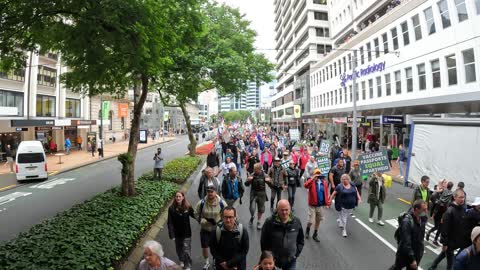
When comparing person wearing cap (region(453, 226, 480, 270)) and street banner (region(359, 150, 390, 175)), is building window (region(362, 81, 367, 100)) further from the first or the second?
person wearing cap (region(453, 226, 480, 270))

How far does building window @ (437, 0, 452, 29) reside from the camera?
849 inches

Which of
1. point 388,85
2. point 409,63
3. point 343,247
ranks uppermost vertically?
point 409,63

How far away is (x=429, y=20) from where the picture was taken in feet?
77.1

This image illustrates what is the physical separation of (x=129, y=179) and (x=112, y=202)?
138 centimetres

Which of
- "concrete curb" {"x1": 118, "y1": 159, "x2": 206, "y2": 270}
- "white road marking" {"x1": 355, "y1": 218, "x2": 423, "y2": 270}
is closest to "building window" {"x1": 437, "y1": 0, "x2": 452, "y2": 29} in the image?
"white road marking" {"x1": 355, "y1": 218, "x2": 423, "y2": 270}

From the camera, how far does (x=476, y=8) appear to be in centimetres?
1931

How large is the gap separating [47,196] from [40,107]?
69.8ft

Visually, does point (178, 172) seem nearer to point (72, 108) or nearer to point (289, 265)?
point (289, 265)

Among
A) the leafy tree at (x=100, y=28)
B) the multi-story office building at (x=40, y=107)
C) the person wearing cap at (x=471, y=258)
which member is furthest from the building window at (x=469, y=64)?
the multi-story office building at (x=40, y=107)

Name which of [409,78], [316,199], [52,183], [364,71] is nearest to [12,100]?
[52,183]

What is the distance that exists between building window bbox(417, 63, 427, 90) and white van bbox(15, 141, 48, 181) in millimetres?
23878

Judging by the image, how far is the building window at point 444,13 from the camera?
849 inches

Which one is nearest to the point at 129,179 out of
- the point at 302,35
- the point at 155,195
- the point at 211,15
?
the point at 155,195

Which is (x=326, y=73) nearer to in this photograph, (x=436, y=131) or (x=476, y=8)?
(x=476, y=8)
